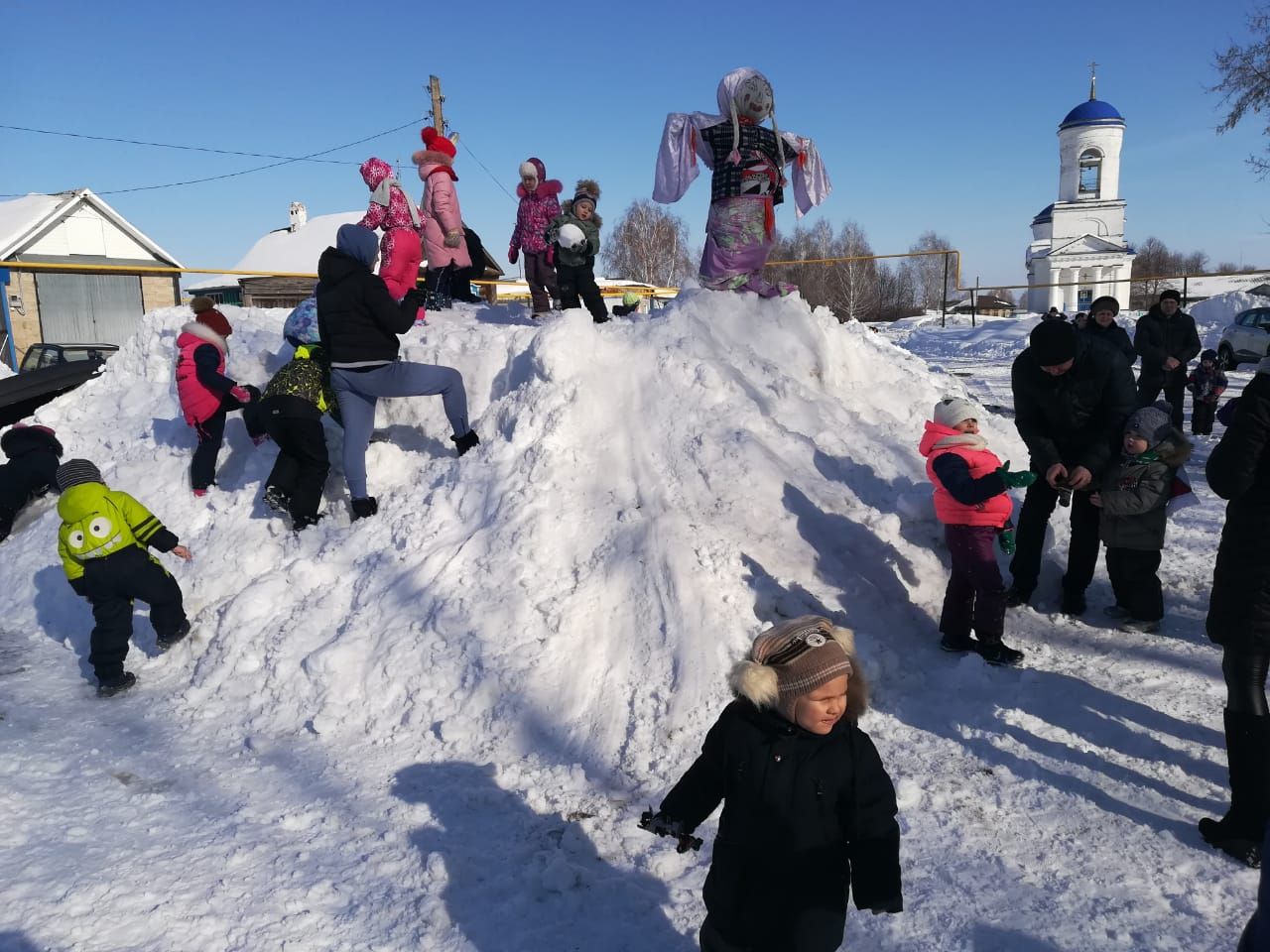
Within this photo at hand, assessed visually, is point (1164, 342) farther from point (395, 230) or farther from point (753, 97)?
point (395, 230)

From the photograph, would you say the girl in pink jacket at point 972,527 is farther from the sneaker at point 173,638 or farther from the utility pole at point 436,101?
the utility pole at point 436,101

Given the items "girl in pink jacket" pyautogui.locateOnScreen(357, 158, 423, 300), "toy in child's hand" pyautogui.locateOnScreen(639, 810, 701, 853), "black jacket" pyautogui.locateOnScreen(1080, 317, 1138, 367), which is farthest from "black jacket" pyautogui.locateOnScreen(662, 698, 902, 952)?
"black jacket" pyautogui.locateOnScreen(1080, 317, 1138, 367)

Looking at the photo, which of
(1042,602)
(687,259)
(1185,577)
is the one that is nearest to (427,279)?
(1042,602)

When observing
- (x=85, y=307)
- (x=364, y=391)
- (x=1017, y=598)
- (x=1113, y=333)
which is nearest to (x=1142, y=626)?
(x=1017, y=598)

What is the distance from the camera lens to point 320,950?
A: 2691 mm

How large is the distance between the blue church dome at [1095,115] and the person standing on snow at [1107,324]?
3649 cm

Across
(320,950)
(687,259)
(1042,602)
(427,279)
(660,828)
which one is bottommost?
(320,950)

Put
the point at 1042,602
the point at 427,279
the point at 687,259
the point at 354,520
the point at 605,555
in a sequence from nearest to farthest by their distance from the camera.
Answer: the point at 605,555, the point at 1042,602, the point at 354,520, the point at 427,279, the point at 687,259

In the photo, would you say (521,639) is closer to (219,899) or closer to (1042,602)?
(219,899)

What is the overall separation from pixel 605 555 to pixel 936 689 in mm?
1866

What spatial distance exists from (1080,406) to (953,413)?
72 cm

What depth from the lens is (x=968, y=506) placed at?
430cm

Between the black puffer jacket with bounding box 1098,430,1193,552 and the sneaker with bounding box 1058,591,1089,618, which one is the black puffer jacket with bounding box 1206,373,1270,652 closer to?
the black puffer jacket with bounding box 1098,430,1193,552

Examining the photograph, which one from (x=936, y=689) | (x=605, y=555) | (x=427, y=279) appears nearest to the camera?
(x=936, y=689)
